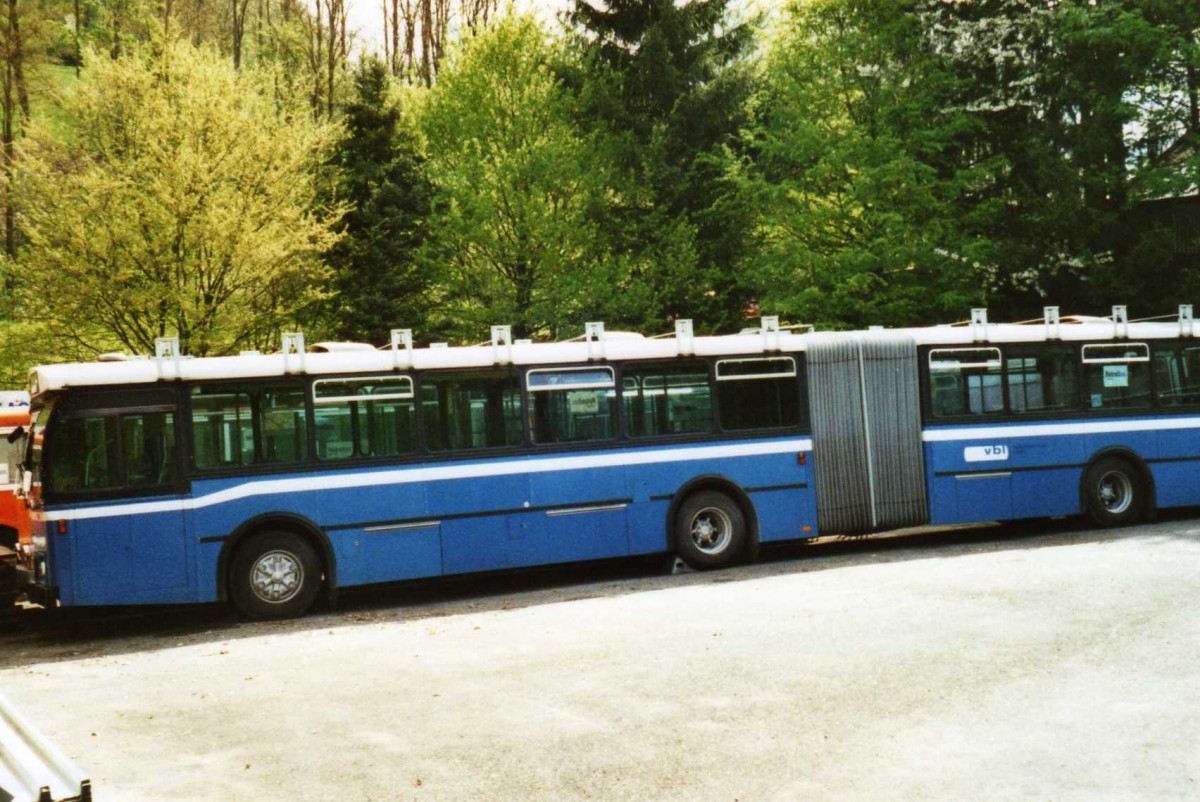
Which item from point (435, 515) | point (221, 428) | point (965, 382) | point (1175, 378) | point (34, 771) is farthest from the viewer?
point (1175, 378)

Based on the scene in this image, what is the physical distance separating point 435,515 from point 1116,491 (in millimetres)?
10395

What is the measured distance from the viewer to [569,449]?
1510cm

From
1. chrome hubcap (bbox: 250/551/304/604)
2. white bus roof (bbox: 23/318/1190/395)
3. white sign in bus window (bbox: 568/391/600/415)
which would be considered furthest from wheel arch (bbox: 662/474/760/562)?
chrome hubcap (bbox: 250/551/304/604)

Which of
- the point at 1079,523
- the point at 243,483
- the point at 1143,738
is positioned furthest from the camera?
the point at 1079,523

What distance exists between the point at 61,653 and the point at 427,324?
21.2 m

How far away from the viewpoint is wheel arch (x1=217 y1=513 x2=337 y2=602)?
13141 millimetres

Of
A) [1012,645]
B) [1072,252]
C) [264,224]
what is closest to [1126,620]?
[1012,645]

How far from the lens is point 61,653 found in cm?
A: 1205

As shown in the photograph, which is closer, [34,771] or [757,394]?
[34,771]

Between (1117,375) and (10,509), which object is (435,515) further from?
(1117,375)

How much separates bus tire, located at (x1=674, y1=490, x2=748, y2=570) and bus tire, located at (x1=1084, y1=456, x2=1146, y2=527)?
563 cm

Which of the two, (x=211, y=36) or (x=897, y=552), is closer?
(x=897, y=552)

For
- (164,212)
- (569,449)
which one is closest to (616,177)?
(164,212)

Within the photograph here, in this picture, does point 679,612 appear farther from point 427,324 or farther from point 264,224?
point 427,324
